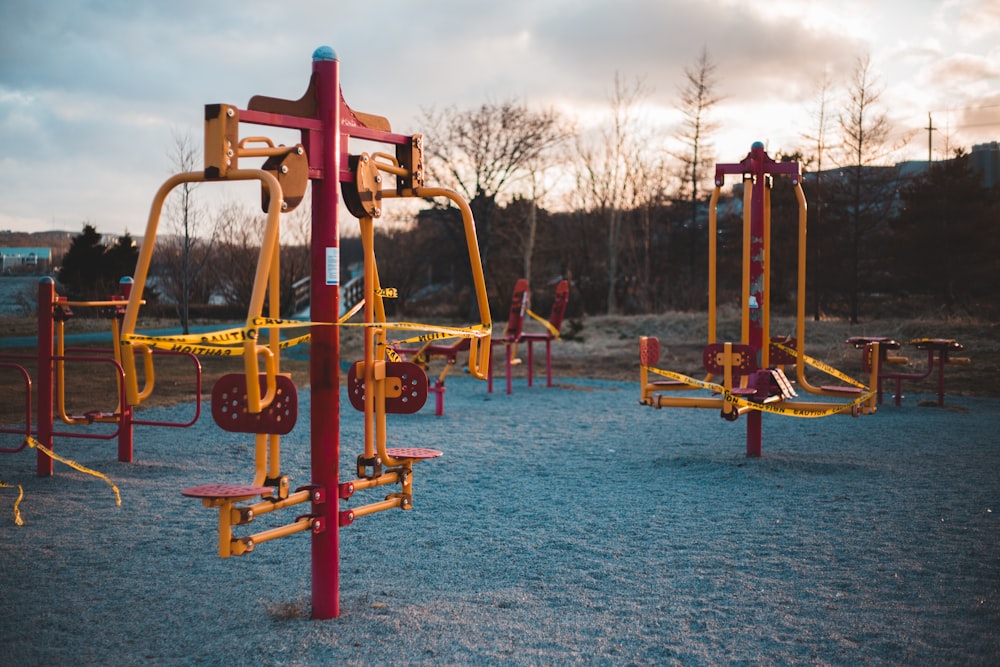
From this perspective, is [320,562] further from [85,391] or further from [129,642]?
[85,391]

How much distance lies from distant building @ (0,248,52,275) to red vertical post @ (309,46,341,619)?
10.9m

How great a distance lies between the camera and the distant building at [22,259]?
1305 cm

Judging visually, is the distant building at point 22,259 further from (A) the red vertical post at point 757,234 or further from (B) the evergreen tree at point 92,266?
(A) the red vertical post at point 757,234

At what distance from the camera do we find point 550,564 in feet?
14.9

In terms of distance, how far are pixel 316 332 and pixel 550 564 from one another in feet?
6.17

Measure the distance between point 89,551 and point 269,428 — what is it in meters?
2.18

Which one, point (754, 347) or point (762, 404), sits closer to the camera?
point (762, 404)

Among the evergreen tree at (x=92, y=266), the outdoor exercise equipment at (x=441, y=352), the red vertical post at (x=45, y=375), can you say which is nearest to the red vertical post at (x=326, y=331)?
the red vertical post at (x=45, y=375)

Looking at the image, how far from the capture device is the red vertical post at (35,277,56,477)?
6.73 meters

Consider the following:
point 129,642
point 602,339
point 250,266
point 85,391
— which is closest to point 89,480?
point 129,642

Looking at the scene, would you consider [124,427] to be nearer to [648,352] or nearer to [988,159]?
[648,352]

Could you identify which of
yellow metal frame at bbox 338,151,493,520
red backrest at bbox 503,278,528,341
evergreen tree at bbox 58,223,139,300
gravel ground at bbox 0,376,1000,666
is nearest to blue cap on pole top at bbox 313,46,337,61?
yellow metal frame at bbox 338,151,493,520

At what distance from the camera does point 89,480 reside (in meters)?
6.64

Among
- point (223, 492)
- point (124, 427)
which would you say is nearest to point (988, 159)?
point (124, 427)
